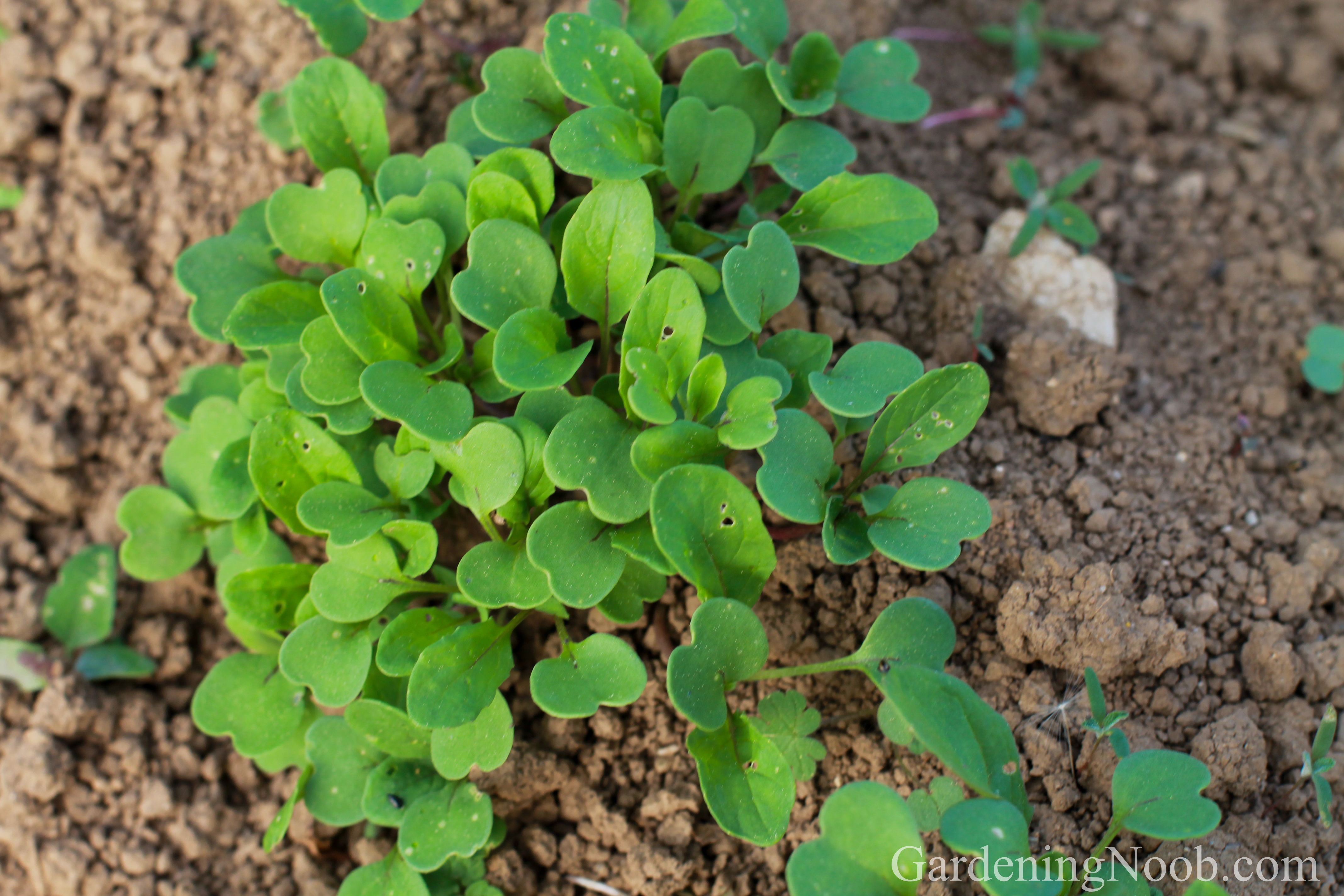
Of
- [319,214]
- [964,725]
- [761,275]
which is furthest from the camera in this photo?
[319,214]

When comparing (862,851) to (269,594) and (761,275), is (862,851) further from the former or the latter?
(269,594)

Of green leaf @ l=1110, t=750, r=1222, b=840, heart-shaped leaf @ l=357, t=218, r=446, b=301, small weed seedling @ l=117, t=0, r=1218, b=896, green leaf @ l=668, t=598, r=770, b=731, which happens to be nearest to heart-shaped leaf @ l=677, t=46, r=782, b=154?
small weed seedling @ l=117, t=0, r=1218, b=896

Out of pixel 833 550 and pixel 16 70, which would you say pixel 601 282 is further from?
pixel 16 70

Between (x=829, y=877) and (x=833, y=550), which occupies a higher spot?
(x=833, y=550)

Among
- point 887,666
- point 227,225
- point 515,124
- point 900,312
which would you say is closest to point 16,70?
point 227,225

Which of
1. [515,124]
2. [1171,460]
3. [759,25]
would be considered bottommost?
[1171,460]

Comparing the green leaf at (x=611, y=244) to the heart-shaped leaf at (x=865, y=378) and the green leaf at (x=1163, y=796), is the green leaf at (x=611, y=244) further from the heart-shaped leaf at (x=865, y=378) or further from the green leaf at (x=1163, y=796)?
the green leaf at (x=1163, y=796)

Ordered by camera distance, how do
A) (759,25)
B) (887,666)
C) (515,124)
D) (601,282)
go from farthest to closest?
(759,25) → (515,124) → (601,282) → (887,666)

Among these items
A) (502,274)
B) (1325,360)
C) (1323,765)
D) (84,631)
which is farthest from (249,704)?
(1325,360)
